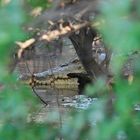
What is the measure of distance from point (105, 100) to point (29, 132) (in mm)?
326

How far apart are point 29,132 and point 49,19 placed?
44cm

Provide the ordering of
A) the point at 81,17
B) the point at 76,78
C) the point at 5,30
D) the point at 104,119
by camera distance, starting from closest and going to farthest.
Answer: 1. the point at 5,30
2. the point at 104,119
3. the point at 81,17
4. the point at 76,78

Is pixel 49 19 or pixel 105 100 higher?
pixel 49 19

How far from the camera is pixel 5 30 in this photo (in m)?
1.34

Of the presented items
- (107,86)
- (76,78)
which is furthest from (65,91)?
(107,86)

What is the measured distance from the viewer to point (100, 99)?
5.45ft

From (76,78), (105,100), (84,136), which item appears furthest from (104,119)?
(76,78)

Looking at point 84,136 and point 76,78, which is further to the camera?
point 76,78

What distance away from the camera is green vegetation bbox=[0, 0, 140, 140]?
49.6 inches

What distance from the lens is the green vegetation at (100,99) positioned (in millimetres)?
1261

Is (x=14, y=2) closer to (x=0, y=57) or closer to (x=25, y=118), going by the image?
→ (x=0, y=57)

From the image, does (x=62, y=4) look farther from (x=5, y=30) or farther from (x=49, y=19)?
(x=5, y=30)

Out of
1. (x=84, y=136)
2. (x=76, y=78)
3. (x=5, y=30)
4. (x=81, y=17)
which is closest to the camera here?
(x=5, y=30)

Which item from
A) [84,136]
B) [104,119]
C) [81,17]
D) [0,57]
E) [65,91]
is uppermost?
[81,17]
